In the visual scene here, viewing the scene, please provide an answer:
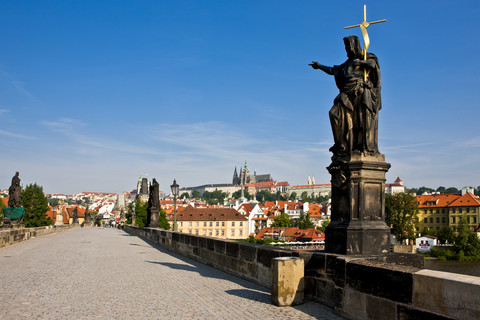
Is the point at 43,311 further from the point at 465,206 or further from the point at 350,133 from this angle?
the point at 465,206

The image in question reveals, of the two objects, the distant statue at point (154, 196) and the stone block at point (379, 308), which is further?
the distant statue at point (154, 196)

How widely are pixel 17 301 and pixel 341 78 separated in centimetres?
583

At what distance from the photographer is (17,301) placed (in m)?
6.01

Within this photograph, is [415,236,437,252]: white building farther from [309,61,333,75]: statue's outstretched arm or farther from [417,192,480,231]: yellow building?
[309,61,333,75]: statue's outstretched arm

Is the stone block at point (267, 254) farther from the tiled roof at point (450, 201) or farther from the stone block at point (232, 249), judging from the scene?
the tiled roof at point (450, 201)

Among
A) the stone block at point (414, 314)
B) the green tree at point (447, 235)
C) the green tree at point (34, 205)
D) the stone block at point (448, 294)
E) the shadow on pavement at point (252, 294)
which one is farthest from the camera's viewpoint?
the green tree at point (447, 235)

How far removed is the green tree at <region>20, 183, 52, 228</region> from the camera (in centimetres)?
5571

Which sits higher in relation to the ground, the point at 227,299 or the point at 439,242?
the point at 227,299

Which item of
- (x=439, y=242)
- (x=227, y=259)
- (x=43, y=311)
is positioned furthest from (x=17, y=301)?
(x=439, y=242)

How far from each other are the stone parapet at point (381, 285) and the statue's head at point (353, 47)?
2958mm

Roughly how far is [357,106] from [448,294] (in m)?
3.18

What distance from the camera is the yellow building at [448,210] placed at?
277 feet

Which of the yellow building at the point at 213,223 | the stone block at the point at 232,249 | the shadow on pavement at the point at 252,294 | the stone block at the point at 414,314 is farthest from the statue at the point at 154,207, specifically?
the yellow building at the point at 213,223

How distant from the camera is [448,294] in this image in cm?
359
